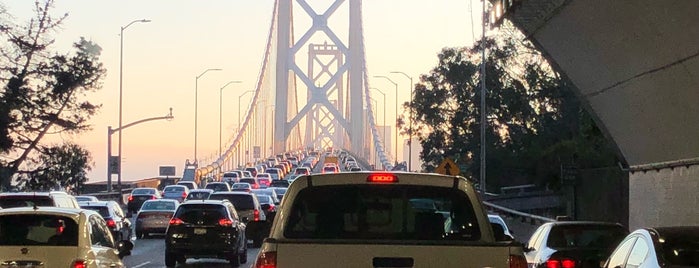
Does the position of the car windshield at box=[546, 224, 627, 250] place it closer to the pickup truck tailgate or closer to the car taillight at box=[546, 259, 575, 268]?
the car taillight at box=[546, 259, 575, 268]

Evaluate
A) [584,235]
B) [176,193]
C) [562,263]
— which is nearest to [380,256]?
[562,263]

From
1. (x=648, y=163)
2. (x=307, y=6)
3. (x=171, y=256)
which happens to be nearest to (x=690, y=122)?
(x=648, y=163)

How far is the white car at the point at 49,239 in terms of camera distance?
13.5 m

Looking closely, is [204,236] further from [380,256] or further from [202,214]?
[380,256]

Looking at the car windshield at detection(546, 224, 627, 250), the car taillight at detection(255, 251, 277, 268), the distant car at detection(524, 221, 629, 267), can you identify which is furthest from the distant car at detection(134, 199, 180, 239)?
the car taillight at detection(255, 251, 277, 268)

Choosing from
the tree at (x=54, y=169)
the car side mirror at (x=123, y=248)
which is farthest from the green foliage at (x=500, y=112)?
the car side mirror at (x=123, y=248)

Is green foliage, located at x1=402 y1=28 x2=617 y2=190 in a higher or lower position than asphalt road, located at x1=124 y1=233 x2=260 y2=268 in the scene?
higher

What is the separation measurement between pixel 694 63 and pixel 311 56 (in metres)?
158

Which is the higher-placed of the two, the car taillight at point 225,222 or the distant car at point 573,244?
the distant car at point 573,244

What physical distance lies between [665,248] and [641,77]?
45.4 ft

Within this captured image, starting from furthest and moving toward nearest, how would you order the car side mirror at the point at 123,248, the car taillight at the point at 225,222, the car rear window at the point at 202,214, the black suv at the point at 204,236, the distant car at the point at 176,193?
the distant car at the point at 176,193 < the car rear window at the point at 202,214 < the car taillight at the point at 225,222 < the black suv at the point at 204,236 < the car side mirror at the point at 123,248

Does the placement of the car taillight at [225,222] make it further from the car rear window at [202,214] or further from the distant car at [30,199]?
the distant car at [30,199]

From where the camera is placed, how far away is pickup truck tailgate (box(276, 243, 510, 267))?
8.42m

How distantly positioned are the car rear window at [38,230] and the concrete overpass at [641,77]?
10020 mm
